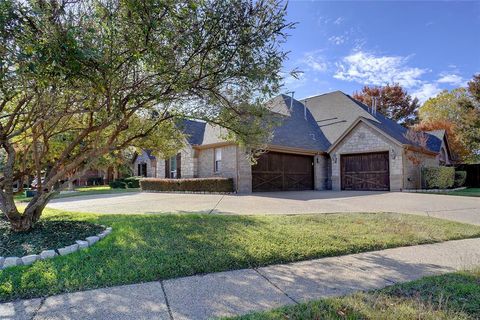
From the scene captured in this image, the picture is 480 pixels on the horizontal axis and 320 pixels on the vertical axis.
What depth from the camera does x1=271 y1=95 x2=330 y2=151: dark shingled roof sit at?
16.8 m

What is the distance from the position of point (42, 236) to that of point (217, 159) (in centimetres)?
1206

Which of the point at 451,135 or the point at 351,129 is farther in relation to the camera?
the point at 451,135

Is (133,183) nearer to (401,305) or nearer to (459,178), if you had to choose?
(401,305)

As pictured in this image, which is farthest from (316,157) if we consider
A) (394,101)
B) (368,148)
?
(394,101)

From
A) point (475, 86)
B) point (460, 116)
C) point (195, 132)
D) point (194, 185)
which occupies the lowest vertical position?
point (194, 185)

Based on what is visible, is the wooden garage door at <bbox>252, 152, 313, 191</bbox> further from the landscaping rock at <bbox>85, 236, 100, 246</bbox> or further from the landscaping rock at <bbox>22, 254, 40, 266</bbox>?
the landscaping rock at <bbox>22, 254, 40, 266</bbox>

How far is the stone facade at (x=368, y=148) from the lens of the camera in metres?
15.8

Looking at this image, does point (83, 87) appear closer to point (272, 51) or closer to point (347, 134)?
point (272, 51)

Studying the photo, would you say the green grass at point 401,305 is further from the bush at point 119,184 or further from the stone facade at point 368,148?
the bush at point 119,184

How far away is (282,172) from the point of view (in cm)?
1716

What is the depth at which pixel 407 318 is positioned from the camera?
2.49 meters

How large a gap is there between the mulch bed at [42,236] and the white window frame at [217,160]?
10771mm

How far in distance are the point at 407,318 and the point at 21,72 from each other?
5181mm

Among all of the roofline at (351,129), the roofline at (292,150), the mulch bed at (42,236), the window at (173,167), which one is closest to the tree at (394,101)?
the roofline at (351,129)
